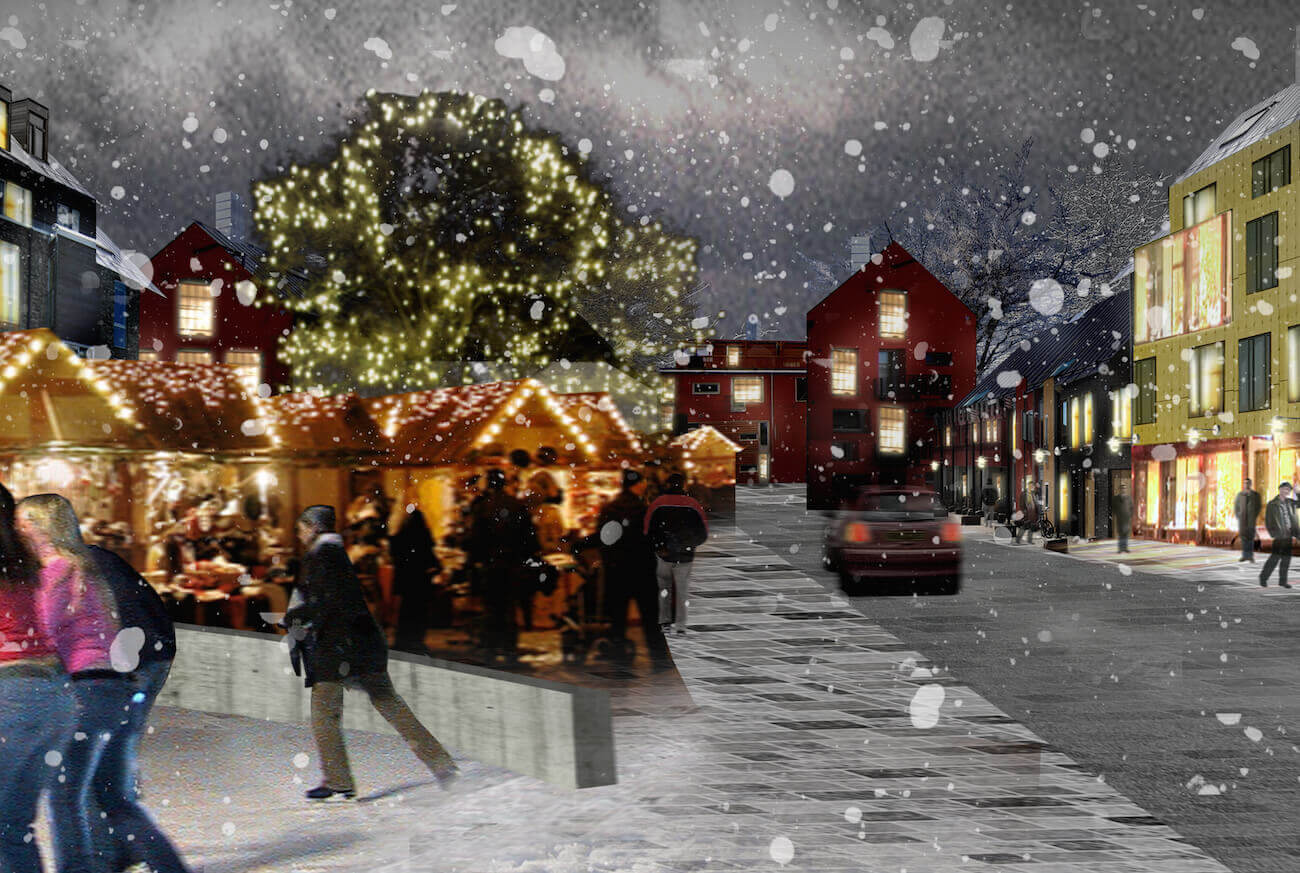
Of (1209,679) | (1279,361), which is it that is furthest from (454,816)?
(1279,361)

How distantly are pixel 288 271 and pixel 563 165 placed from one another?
7013 mm

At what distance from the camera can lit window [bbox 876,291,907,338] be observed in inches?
2261

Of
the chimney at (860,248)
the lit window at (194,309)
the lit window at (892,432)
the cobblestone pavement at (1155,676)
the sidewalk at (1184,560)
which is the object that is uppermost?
the chimney at (860,248)

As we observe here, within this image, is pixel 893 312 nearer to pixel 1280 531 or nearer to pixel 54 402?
pixel 1280 531

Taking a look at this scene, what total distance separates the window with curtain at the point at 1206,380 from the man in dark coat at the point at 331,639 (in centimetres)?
3281

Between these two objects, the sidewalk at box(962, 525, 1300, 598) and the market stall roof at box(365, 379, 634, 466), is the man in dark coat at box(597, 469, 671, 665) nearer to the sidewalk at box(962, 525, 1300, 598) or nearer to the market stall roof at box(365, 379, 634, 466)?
the market stall roof at box(365, 379, 634, 466)

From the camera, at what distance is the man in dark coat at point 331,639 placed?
665 cm

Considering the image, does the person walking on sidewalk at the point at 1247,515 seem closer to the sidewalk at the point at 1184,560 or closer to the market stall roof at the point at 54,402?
the sidewalk at the point at 1184,560

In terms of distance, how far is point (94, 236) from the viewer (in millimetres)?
34750

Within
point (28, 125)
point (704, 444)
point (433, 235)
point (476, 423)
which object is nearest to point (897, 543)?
point (476, 423)

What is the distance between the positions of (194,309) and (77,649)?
42.5 m

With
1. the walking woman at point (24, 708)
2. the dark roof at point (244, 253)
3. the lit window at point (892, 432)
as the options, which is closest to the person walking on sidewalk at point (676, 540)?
the walking woman at point (24, 708)

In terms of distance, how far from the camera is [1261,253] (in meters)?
32.7

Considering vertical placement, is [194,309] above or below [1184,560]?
above
